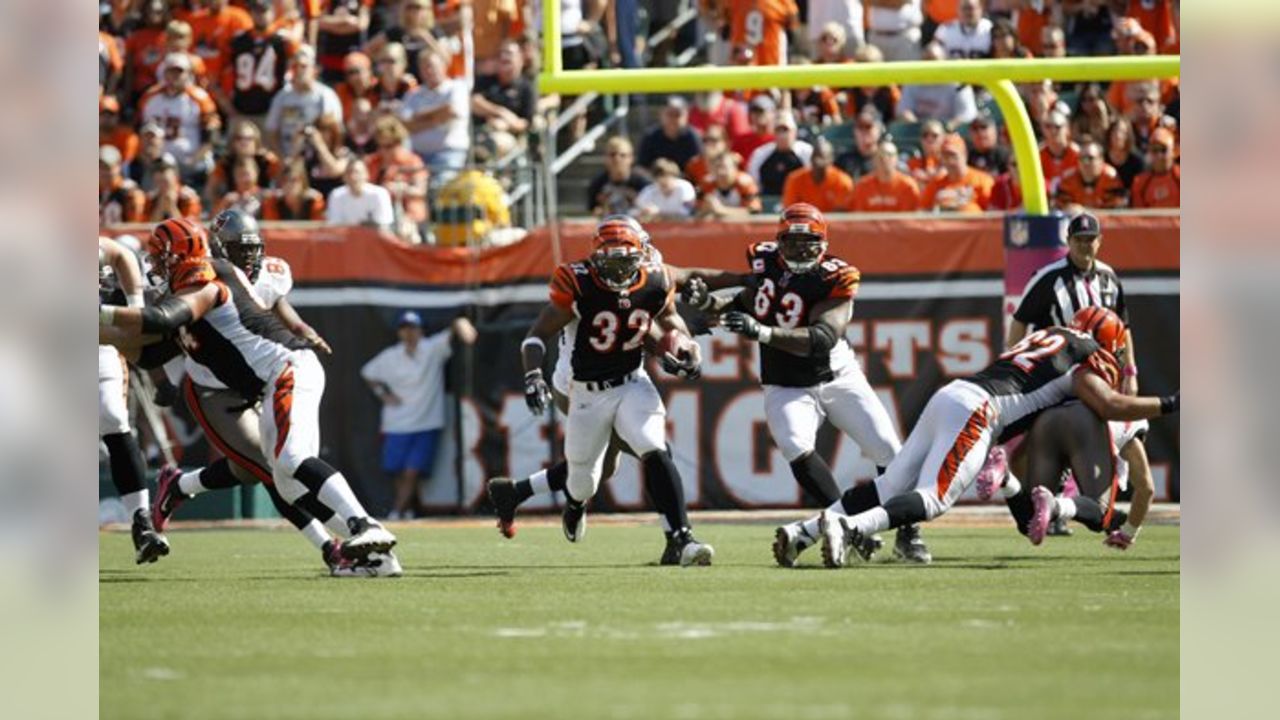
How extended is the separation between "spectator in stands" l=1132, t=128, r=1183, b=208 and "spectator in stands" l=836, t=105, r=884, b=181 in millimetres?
1897

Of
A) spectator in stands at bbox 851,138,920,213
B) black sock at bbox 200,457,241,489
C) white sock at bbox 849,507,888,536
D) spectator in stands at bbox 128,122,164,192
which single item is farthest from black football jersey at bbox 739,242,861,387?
spectator in stands at bbox 128,122,164,192

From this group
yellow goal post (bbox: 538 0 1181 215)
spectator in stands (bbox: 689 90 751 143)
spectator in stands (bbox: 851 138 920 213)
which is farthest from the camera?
spectator in stands (bbox: 689 90 751 143)

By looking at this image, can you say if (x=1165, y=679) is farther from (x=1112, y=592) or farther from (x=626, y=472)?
(x=626, y=472)

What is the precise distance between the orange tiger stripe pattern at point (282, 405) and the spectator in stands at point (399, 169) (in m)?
6.38

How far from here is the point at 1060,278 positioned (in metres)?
12.4

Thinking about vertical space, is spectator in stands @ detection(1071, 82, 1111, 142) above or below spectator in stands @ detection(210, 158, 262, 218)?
above

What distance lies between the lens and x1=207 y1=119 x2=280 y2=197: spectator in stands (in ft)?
57.8

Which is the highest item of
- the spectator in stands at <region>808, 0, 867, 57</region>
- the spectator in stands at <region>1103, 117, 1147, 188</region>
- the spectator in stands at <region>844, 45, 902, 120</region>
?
the spectator in stands at <region>808, 0, 867, 57</region>

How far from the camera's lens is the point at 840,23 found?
677 inches

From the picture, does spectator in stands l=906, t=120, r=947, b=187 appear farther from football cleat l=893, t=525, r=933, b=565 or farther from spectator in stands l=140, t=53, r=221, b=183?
spectator in stands l=140, t=53, r=221, b=183

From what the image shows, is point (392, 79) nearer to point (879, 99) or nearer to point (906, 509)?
point (879, 99)

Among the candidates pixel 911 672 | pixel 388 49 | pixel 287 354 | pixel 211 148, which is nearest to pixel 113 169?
pixel 211 148

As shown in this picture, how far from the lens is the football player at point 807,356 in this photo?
453 inches

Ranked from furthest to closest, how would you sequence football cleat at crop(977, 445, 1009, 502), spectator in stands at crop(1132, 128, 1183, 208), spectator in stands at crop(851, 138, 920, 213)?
spectator in stands at crop(851, 138, 920, 213) → spectator in stands at crop(1132, 128, 1183, 208) → football cleat at crop(977, 445, 1009, 502)
